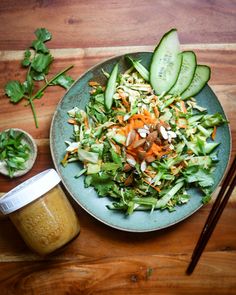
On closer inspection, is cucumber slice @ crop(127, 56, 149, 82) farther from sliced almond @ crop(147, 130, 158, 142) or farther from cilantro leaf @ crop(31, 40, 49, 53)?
cilantro leaf @ crop(31, 40, 49, 53)

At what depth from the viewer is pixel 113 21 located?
5.50ft

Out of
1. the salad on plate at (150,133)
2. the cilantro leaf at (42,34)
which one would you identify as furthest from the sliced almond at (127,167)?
the cilantro leaf at (42,34)

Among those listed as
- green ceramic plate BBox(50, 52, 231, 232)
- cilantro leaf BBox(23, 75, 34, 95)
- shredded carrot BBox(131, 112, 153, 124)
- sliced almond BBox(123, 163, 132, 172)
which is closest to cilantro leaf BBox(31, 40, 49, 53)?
cilantro leaf BBox(23, 75, 34, 95)

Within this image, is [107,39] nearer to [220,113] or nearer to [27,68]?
[27,68]

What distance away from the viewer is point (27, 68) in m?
1.64

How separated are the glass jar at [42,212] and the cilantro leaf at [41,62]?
1.34ft

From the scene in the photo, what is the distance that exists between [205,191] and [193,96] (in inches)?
13.5

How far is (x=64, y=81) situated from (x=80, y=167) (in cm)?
33

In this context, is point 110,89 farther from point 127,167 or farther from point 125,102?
point 127,167

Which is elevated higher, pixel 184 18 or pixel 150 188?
pixel 184 18

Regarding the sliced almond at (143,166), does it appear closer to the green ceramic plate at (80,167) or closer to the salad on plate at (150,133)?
the salad on plate at (150,133)

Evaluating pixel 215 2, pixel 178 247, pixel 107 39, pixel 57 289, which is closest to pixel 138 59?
pixel 107 39

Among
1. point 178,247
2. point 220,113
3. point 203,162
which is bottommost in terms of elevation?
point 178,247

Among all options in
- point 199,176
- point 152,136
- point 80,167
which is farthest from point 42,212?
point 199,176
